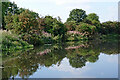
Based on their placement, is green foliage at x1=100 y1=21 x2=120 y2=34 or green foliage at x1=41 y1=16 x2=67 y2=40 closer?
green foliage at x1=41 y1=16 x2=67 y2=40

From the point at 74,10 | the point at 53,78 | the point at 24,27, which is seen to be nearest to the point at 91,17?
the point at 74,10

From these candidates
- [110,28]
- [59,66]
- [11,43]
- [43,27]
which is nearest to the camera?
[59,66]

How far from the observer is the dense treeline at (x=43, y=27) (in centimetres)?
1750

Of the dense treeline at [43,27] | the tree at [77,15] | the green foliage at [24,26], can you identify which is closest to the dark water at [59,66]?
the green foliage at [24,26]

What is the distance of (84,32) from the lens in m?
37.1

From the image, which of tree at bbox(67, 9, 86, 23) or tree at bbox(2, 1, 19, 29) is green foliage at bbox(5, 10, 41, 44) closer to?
tree at bbox(2, 1, 19, 29)

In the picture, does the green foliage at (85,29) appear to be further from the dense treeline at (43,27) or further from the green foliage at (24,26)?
the green foliage at (24,26)

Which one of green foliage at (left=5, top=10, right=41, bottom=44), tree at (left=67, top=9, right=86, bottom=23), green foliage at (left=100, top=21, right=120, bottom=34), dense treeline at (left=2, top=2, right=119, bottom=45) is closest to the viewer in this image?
green foliage at (left=5, top=10, right=41, bottom=44)

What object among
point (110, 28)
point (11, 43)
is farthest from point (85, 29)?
point (11, 43)

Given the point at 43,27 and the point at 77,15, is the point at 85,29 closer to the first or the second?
the point at 43,27

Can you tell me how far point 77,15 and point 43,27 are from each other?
29.0 metres

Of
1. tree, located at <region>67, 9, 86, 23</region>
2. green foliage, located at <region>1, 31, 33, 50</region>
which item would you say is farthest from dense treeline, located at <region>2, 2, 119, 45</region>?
green foliage, located at <region>1, 31, 33, 50</region>

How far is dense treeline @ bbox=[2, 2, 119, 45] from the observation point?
689 inches

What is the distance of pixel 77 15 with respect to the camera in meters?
52.1
